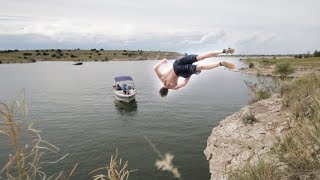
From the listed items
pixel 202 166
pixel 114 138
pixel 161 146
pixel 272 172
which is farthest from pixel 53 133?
pixel 272 172

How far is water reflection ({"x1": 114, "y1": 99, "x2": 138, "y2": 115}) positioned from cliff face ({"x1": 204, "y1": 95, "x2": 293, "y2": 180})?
1916 cm

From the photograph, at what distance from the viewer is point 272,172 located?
1227 cm

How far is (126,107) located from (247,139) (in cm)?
2707

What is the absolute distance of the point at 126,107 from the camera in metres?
47.5

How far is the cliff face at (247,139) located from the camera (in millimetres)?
19828

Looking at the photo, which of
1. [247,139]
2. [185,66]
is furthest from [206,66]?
[247,139]

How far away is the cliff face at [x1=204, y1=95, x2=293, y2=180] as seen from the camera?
65.1ft

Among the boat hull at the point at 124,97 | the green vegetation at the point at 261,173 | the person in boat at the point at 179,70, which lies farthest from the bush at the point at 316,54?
the person in boat at the point at 179,70

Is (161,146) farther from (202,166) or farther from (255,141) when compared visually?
(255,141)

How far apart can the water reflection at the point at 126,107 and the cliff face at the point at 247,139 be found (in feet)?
62.9

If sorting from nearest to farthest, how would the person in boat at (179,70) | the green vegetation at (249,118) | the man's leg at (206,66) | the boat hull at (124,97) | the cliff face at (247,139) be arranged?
the man's leg at (206,66) → the person in boat at (179,70) → the cliff face at (247,139) → the green vegetation at (249,118) → the boat hull at (124,97)

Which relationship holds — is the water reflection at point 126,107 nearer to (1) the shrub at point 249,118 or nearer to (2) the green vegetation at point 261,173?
(1) the shrub at point 249,118

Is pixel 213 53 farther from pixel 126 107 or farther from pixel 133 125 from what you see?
pixel 126 107

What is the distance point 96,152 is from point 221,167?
38.1 feet
